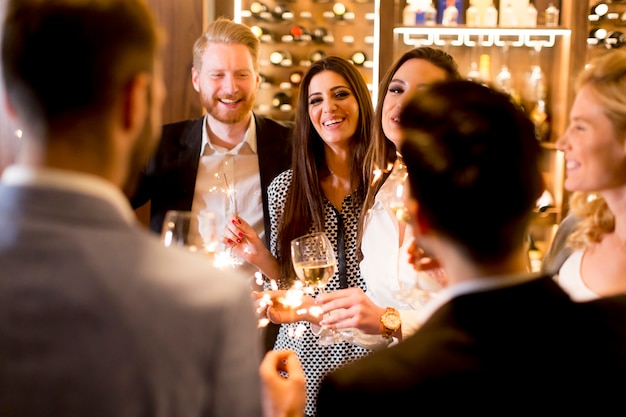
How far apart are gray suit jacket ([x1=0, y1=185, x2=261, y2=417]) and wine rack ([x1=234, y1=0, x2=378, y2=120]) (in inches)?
139

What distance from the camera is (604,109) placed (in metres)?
1.55

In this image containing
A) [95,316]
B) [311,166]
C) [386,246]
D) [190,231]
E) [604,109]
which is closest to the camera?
[95,316]

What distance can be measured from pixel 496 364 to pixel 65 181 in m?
0.55

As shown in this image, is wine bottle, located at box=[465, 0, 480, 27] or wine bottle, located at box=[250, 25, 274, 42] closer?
wine bottle, located at box=[465, 0, 480, 27]

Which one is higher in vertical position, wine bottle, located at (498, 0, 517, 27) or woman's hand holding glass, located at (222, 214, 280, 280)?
wine bottle, located at (498, 0, 517, 27)

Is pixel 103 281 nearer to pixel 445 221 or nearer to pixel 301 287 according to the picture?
pixel 445 221

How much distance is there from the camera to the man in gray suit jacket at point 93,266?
715 mm

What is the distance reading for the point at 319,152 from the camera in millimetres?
2555

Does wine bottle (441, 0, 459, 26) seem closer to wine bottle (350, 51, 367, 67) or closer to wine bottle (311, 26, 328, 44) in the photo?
wine bottle (350, 51, 367, 67)

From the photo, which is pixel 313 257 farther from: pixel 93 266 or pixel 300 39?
pixel 300 39

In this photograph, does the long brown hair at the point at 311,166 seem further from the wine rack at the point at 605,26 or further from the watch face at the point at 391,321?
the wine rack at the point at 605,26

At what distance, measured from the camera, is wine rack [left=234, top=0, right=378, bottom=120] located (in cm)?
422

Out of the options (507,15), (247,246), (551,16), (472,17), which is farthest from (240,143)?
(551,16)

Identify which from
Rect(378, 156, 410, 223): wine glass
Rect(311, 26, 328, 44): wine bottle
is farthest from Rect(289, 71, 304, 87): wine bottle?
Rect(378, 156, 410, 223): wine glass
